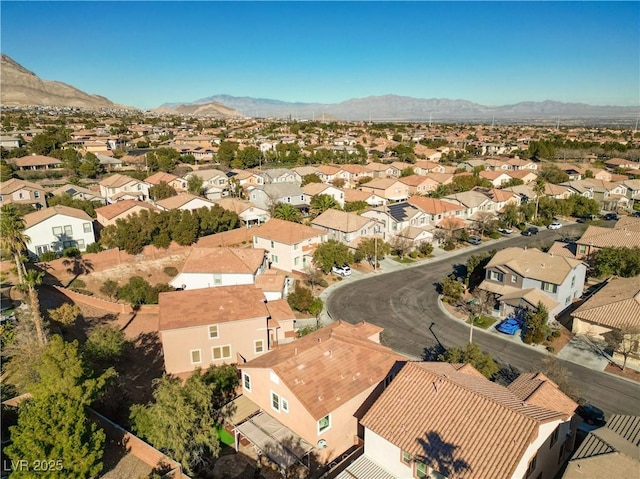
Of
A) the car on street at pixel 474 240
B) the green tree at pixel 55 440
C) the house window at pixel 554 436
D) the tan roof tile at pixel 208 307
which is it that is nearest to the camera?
the green tree at pixel 55 440

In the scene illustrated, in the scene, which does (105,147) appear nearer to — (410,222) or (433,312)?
(410,222)

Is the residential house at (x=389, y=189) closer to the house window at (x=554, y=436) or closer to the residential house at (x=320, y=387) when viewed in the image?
the residential house at (x=320, y=387)

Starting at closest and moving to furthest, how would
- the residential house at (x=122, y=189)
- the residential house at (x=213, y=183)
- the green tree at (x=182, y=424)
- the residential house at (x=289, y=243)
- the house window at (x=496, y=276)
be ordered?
the green tree at (x=182, y=424), the house window at (x=496, y=276), the residential house at (x=289, y=243), the residential house at (x=122, y=189), the residential house at (x=213, y=183)

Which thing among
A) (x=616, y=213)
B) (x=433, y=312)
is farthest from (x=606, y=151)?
(x=433, y=312)

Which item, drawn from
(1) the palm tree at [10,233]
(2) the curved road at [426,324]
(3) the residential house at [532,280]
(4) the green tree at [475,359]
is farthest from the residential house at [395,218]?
(1) the palm tree at [10,233]

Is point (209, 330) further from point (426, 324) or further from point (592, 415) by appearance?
point (592, 415)

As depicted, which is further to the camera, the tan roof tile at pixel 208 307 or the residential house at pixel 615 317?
the residential house at pixel 615 317
